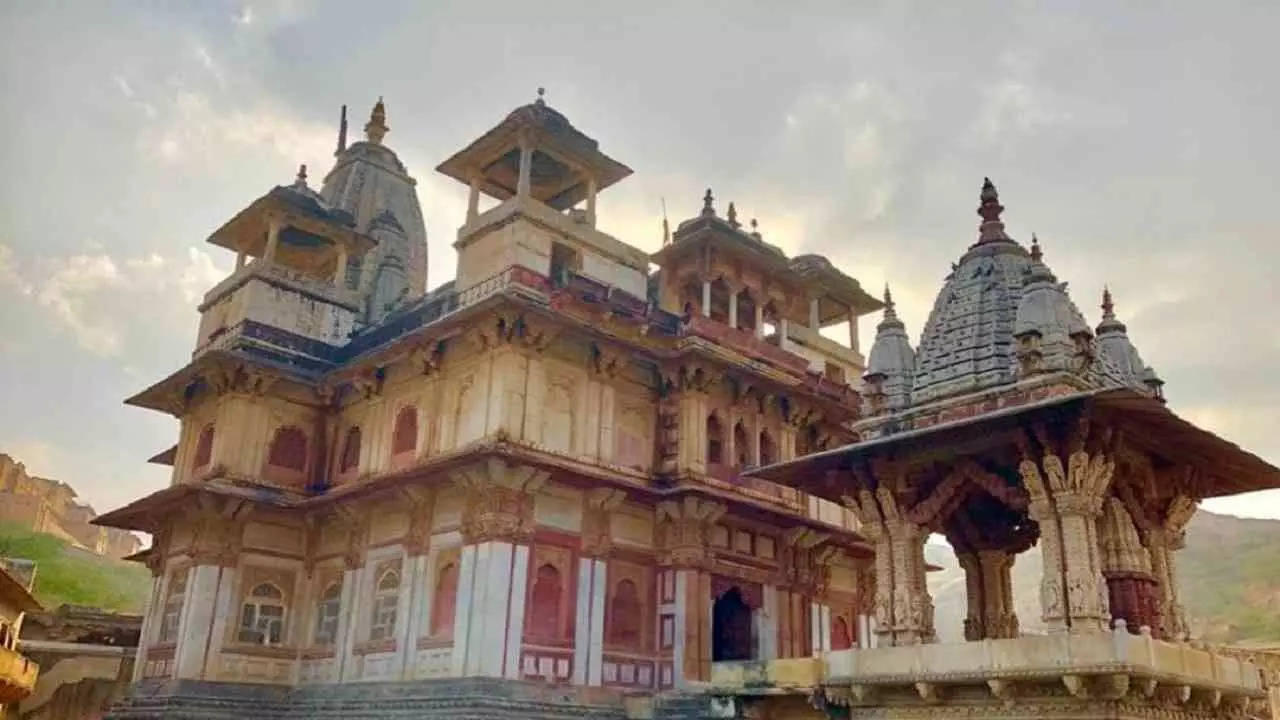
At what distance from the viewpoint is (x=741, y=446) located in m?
23.6

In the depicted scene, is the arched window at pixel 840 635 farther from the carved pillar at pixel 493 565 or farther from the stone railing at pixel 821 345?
the carved pillar at pixel 493 565

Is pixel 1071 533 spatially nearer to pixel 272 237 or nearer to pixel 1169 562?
pixel 1169 562

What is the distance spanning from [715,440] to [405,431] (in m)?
6.59

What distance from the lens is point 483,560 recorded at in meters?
19.2

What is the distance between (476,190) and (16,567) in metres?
30.1

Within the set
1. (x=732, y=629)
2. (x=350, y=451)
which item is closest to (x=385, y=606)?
(x=350, y=451)

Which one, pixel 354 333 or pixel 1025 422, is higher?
pixel 354 333

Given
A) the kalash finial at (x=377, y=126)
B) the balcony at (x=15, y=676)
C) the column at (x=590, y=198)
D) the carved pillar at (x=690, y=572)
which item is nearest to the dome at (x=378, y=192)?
the kalash finial at (x=377, y=126)

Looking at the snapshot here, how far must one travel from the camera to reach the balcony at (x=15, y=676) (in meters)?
25.7

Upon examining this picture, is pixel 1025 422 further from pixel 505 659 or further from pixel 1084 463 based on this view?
pixel 505 659

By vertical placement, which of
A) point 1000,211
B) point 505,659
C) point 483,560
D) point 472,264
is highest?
point 472,264

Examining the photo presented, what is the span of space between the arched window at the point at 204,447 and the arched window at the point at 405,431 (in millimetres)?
4826

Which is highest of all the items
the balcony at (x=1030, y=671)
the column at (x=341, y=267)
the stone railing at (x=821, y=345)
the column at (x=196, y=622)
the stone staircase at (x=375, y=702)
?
the column at (x=341, y=267)

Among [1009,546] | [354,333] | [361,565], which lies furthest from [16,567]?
[1009,546]
